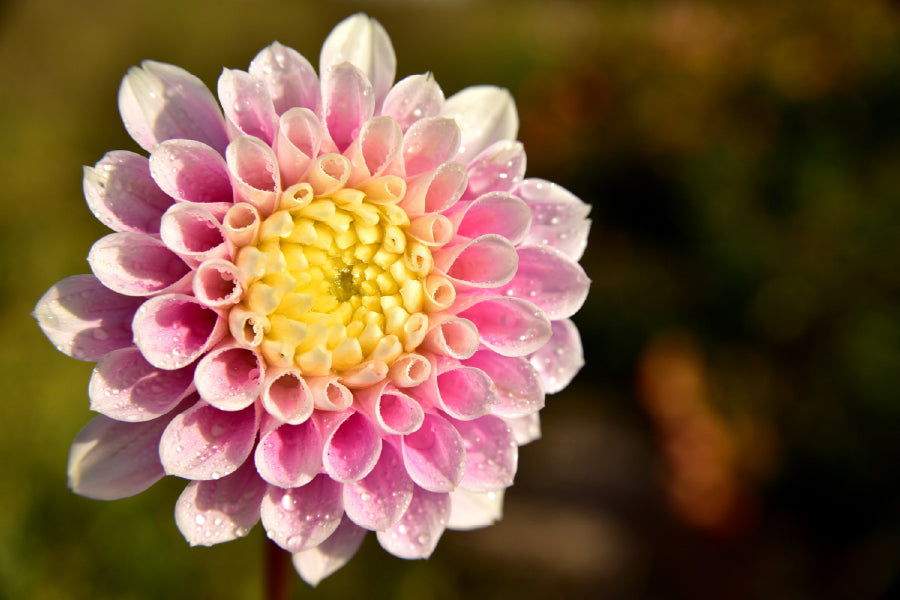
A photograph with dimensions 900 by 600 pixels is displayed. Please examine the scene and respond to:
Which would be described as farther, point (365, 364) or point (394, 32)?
point (394, 32)

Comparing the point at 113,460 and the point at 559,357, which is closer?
the point at 113,460

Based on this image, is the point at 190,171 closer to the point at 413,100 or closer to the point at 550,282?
the point at 413,100

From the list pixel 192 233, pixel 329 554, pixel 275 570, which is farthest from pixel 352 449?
pixel 192 233

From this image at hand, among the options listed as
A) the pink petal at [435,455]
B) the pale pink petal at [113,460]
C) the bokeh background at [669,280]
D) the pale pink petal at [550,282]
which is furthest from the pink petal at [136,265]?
the bokeh background at [669,280]

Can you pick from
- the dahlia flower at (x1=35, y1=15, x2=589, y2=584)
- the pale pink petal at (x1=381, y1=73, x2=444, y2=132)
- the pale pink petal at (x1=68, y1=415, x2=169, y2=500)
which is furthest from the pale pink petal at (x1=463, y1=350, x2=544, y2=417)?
the pale pink petal at (x1=68, y1=415, x2=169, y2=500)

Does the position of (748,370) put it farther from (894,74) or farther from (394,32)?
(394,32)

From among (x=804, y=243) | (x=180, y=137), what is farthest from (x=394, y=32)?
(x=180, y=137)
